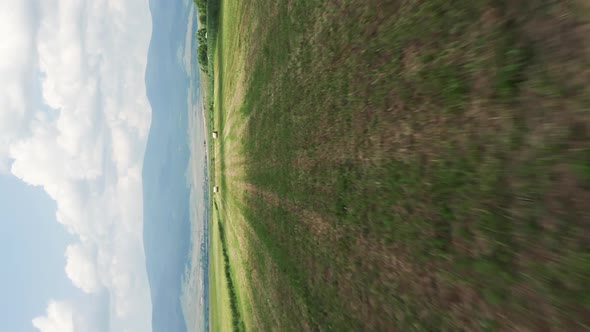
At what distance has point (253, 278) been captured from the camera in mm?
14906

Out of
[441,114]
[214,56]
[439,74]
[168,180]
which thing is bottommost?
[168,180]

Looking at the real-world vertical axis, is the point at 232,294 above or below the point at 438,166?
below

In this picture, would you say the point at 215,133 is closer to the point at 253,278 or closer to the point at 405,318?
the point at 253,278

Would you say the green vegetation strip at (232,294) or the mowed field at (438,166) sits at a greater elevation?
the mowed field at (438,166)

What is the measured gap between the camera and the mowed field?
3.38 meters

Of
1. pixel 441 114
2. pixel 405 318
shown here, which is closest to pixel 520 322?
pixel 405 318

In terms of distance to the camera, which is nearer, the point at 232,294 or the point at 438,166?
the point at 438,166

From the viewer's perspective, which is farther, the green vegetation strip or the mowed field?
the green vegetation strip

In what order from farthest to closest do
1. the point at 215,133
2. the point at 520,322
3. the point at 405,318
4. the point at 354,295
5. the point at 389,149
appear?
1. the point at 215,133
2. the point at 354,295
3. the point at 389,149
4. the point at 405,318
5. the point at 520,322

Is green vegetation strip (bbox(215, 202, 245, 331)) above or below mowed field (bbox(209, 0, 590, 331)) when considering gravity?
below

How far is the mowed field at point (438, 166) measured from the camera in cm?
338

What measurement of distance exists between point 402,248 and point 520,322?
6.42 feet

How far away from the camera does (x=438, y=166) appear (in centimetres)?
472

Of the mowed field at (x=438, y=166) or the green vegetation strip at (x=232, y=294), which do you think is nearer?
the mowed field at (x=438, y=166)
